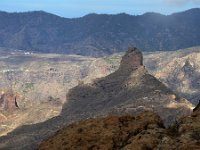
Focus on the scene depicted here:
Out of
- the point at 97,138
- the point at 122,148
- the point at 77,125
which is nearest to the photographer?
the point at 122,148

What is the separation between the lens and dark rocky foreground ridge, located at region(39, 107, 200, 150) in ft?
143

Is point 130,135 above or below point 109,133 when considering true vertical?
below

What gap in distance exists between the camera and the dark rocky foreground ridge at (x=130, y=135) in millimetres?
43719

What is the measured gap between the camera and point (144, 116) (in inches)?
2021

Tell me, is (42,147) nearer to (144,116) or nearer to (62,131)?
(62,131)

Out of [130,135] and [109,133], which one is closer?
[130,135]

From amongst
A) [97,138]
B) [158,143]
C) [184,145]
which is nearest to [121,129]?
[97,138]

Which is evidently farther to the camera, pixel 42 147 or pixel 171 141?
pixel 42 147

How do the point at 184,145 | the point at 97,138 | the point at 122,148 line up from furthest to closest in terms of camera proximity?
the point at 97,138 → the point at 122,148 → the point at 184,145

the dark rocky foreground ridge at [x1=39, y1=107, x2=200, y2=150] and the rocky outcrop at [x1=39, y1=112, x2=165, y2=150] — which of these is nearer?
the dark rocky foreground ridge at [x1=39, y1=107, x2=200, y2=150]

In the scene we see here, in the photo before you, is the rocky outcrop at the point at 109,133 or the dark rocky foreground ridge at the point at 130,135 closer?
the dark rocky foreground ridge at the point at 130,135

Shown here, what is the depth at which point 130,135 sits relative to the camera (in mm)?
48375

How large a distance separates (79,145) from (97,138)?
1.70m

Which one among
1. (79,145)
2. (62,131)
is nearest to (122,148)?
(79,145)
